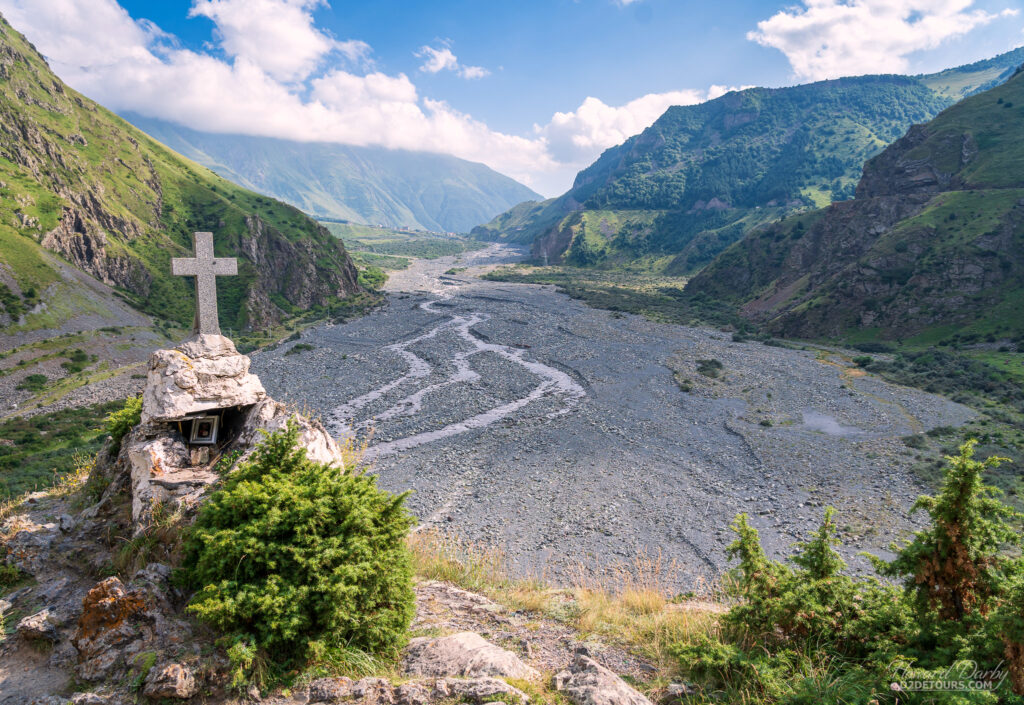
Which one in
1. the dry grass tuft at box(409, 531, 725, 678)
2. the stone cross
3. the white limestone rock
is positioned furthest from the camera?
the stone cross

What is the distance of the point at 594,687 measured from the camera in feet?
19.3

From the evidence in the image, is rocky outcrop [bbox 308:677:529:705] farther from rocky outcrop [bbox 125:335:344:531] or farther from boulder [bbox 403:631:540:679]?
rocky outcrop [bbox 125:335:344:531]

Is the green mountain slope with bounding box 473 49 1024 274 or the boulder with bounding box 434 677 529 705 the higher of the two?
the green mountain slope with bounding box 473 49 1024 274

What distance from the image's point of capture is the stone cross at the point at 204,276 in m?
10.4

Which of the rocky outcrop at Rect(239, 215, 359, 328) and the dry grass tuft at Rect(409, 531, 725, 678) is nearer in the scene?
the dry grass tuft at Rect(409, 531, 725, 678)

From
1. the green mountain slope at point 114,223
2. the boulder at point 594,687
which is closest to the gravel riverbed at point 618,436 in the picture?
the boulder at point 594,687

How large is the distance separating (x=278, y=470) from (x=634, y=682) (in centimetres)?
571

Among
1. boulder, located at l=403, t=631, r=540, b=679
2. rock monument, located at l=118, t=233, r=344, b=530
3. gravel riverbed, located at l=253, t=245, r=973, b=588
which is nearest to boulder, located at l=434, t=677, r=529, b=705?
boulder, located at l=403, t=631, r=540, b=679

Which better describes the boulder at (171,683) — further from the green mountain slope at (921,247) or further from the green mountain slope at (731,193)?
the green mountain slope at (731,193)

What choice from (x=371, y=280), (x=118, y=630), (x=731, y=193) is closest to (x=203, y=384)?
(x=118, y=630)

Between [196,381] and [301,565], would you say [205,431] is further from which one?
[301,565]

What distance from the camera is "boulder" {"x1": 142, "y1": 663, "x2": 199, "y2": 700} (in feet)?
17.4

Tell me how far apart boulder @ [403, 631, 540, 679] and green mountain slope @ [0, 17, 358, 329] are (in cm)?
5837

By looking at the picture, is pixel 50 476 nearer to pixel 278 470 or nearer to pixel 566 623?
pixel 278 470
